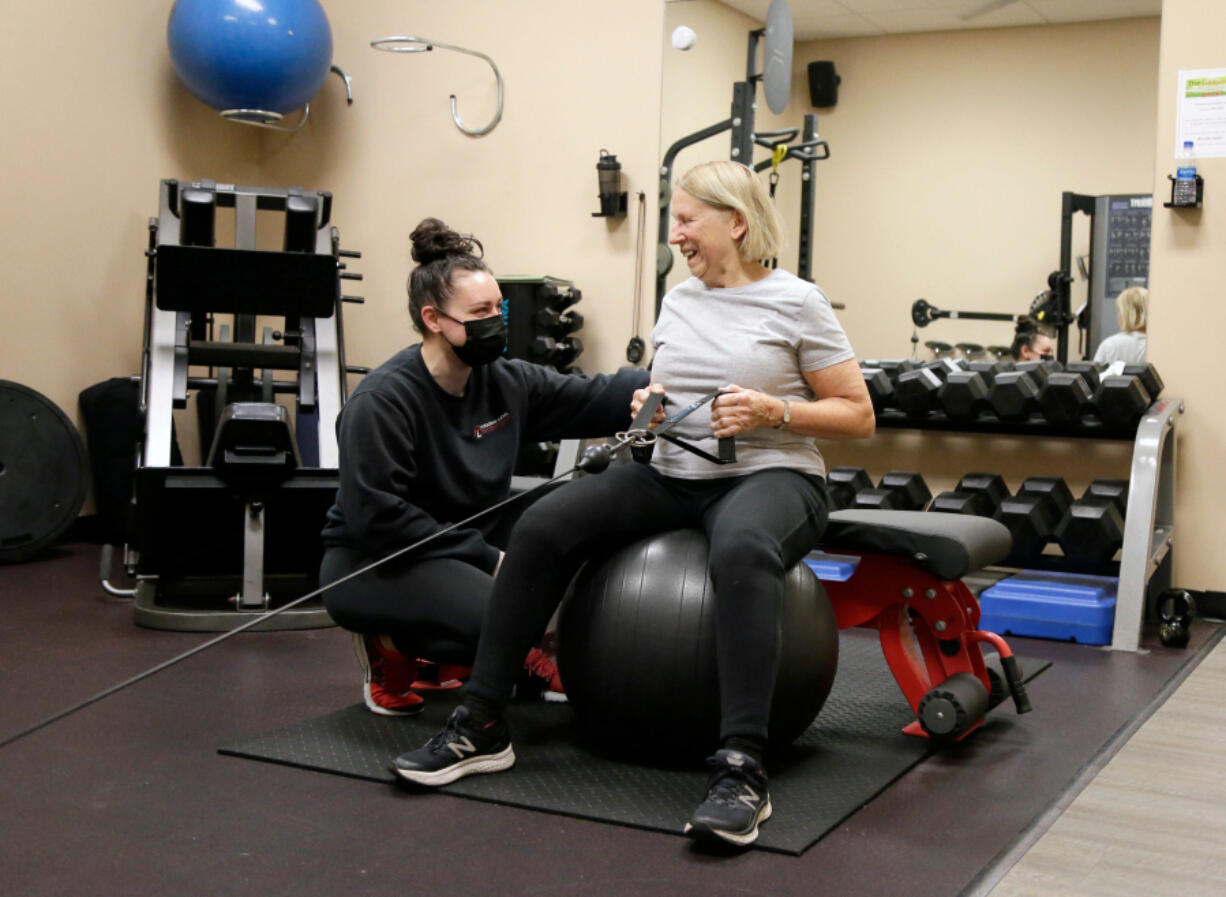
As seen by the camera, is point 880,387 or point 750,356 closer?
point 750,356

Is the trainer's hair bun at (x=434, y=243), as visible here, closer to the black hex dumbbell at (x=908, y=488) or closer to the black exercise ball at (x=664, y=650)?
the black exercise ball at (x=664, y=650)

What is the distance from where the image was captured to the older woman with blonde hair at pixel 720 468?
2117mm

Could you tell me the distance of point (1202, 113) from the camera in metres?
3.88

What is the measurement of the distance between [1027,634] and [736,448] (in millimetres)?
1747

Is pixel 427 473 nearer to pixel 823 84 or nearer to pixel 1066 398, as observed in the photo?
pixel 1066 398

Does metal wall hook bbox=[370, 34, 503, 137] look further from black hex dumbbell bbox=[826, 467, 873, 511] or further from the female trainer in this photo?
the female trainer

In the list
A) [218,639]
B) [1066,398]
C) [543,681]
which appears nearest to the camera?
[218,639]

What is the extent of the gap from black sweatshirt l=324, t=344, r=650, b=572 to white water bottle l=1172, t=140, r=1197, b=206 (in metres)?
2.12

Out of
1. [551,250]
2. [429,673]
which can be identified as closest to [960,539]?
[429,673]

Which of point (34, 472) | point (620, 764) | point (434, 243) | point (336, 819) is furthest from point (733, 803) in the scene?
point (34, 472)

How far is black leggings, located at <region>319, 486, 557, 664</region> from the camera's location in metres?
2.42

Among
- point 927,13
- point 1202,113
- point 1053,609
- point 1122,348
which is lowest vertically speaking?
point 1053,609

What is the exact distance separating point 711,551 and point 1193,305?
249 cm

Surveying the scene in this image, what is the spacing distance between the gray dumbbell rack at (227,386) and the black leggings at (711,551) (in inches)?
55.1
